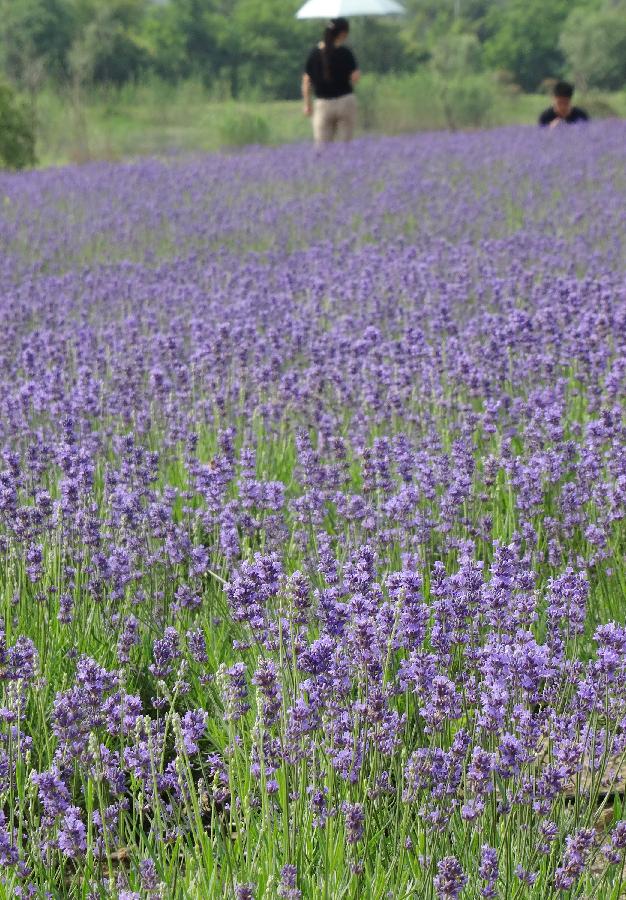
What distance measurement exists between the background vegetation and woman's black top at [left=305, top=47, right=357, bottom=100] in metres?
4.64

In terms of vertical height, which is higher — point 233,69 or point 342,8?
point 342,8

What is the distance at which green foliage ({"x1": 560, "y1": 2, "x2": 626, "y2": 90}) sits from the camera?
34.4 meters

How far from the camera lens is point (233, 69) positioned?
35938 millimetres

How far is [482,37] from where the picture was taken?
2292 inches

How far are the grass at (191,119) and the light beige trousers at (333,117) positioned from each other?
390 centimetres

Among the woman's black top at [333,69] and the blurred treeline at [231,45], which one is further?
the blurred treeline at [231,45]

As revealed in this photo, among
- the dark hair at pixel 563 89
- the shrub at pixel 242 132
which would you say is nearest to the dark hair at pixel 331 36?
the dark hair at pixel 563 89

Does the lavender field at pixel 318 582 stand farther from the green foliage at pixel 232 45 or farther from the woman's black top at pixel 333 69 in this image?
the green foliage at pixel 232 45

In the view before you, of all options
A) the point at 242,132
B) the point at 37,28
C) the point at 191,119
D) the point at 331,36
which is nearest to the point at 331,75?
the point at 331,36

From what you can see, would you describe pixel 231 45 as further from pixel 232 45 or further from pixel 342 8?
pixel 342 8

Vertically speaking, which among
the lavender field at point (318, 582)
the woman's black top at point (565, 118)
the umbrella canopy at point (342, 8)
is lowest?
the lavender field at point (318, 582)

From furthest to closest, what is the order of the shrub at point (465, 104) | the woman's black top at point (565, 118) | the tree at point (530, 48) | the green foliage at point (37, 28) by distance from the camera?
the tree at point (530, 48)
the green foliage at point (37, 28)
the shrub at point (465, 104)
the woman's black top at point (565, 118)

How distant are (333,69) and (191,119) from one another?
41.9 feet

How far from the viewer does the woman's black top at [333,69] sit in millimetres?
12516
